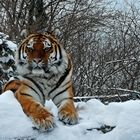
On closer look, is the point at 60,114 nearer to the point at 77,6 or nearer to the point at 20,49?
the point at 20,49

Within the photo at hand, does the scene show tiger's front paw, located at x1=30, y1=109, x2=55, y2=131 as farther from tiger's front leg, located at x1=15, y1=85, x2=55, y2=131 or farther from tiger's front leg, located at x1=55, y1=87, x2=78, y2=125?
tiger's front leg, located at x1=55, y1=87, x2=78, y2=125

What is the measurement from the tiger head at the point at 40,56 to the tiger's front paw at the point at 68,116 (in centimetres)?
35

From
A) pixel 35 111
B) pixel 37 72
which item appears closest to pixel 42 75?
pixel 37 72

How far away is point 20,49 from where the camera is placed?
3.69 metres

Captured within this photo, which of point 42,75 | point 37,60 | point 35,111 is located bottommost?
point 35,111

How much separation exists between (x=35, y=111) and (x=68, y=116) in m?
0.21

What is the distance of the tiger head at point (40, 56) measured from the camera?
3480 millimetres

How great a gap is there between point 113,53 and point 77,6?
3.60 m

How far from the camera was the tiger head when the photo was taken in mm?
3480

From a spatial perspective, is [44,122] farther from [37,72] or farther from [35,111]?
[37,72]

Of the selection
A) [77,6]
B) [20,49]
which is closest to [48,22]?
[77,6]

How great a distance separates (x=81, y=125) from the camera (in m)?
3.23

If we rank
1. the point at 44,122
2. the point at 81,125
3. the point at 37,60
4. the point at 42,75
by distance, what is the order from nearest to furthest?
the point at 44,122, the point at 81,125, the point at 37,60, the point at 42,75

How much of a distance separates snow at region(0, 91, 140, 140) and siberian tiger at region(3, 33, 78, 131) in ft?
0.34
